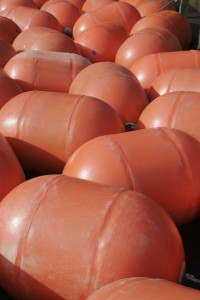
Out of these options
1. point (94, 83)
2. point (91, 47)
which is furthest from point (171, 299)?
point (91, 47)

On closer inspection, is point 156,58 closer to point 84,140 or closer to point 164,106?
point 164,106

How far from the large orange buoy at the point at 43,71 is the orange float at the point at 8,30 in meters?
1.02

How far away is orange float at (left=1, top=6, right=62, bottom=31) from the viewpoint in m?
4.58

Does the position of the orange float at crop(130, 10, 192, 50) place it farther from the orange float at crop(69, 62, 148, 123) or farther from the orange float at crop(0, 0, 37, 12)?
the orange float at crop(69, 62, 148, 123)

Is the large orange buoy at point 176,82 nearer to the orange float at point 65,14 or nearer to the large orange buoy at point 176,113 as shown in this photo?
the large orange buoy at point 176,113

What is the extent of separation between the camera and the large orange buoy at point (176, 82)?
9.80 ft

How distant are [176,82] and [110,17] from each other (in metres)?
1.96

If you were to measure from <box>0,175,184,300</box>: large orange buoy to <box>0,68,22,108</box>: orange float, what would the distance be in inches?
47.4

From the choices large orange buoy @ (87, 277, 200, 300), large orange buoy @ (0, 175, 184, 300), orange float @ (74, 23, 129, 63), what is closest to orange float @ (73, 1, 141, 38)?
orange float @ (74, 23, 129, 63)

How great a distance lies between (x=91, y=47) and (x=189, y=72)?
123 cm

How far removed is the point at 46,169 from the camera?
103 inches

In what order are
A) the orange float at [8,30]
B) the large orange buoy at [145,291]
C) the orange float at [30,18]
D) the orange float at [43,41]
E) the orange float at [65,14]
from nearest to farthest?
the large orange buoy at [145,291] < the orange float at [43,41] < the orange float at [8,30] < the orange float at [30,18] < the orange float at [65,14]

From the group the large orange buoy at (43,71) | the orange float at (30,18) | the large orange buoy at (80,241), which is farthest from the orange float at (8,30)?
the large orange buoy at (80,241)

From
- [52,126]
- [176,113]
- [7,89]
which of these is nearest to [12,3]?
[7,89]
